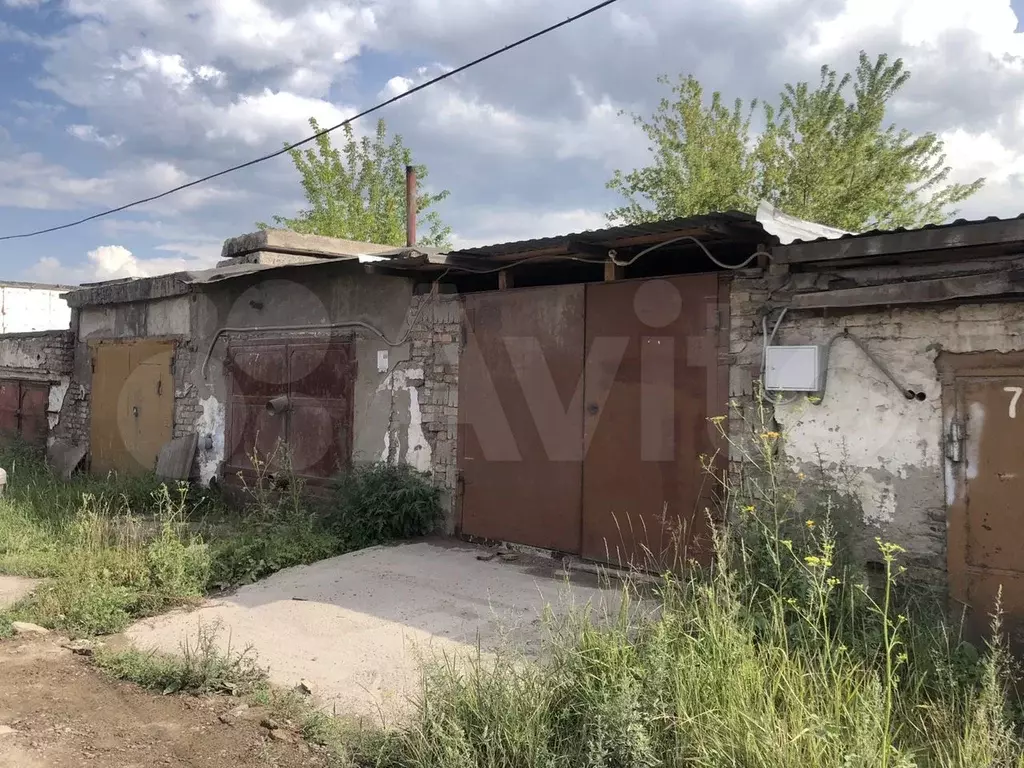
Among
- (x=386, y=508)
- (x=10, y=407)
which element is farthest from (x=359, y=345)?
(x=10, y=407)

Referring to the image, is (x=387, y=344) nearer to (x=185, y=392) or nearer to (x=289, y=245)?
(x=289, y=245)

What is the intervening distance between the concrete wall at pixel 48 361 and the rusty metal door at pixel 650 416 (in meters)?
10.3

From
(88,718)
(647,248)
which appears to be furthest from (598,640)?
(647,248)

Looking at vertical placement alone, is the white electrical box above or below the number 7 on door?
above

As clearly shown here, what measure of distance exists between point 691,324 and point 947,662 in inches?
114

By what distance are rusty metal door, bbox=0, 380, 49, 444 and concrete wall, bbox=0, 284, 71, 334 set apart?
28.4 ft

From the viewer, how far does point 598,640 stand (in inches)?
142

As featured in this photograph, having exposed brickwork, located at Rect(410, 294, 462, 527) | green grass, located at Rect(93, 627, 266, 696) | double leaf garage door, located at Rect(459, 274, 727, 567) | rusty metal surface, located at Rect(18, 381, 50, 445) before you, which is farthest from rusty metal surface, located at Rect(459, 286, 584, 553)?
rusty metal surface, located at Rect(18, 381, 50, 445)

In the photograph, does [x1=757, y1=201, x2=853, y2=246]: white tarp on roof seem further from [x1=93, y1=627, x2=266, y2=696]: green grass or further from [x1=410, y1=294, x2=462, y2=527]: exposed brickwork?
[x1=93, y1=627, x2=266, y2=696]: green grass

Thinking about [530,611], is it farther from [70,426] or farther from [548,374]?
[70,426]

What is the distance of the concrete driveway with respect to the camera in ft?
15.0

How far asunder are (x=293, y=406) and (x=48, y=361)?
6807 millimetres

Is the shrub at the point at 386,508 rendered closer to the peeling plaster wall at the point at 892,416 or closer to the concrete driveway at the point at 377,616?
the concrete driveway at the point at 377,616

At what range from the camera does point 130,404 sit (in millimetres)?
11773
